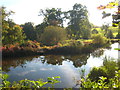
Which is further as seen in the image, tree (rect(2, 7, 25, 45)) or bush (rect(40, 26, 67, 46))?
bush (rect(40, 26, 67, 46))

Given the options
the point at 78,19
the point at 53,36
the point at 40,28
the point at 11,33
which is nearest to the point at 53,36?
the point at 53,36

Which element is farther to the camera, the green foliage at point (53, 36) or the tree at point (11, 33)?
the green foliage at point (53, 36)

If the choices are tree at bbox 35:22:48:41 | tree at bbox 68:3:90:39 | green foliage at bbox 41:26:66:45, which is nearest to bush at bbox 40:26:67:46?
green foliage at bbox 41:26:66:45

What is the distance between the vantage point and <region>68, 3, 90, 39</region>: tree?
3675 centimetres

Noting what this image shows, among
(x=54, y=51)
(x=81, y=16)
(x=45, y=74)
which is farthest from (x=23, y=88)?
(x=81, y=16)

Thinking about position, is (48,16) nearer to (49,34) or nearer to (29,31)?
(29,31)

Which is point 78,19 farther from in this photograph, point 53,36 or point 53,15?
point 53,36

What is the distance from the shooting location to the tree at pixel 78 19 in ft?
121

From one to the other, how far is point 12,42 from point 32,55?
14.7 ft

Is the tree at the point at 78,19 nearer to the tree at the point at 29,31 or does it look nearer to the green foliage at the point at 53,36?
the tree at the point at 29,31

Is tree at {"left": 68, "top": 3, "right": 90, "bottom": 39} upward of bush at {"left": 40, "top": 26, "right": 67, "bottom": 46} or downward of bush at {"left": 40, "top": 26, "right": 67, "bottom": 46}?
upward

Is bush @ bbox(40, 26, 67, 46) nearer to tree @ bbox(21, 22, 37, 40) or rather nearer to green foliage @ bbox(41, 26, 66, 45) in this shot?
green foliage @ bbox(41, 26, 66, 45)

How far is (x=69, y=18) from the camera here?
37.1 meters

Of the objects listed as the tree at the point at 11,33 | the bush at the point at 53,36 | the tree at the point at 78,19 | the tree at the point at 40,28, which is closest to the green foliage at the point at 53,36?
the bush at the point at 53,36
